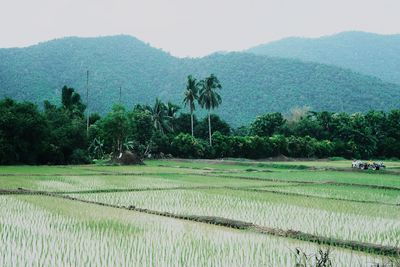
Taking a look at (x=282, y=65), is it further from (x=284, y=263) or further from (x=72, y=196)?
(x=284, y=263)

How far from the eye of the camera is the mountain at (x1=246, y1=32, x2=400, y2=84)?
152 metres

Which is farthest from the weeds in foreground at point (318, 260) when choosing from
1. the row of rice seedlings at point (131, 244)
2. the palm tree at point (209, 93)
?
the palm tree at point (209, 93)

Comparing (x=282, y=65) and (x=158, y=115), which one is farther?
(x=282, y=65)

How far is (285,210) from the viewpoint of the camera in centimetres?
1294

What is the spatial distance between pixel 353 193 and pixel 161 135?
119 feet

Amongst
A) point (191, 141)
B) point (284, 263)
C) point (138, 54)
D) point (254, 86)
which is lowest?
point (284, 263)

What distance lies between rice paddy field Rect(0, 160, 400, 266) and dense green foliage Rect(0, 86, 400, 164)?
19.0 meters

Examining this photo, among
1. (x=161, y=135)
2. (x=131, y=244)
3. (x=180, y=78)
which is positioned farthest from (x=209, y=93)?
(x=131, y=244)

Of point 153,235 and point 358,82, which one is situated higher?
point 358,82

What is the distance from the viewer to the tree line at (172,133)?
36125mm

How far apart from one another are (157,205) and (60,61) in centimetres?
8453

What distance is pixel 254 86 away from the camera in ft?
322

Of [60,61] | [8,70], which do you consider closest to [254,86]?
[60,61]

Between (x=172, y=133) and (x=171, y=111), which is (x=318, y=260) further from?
(x=171, y=111)
